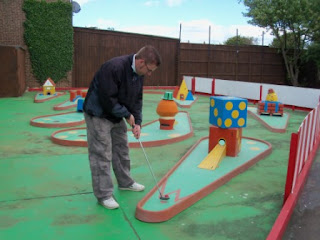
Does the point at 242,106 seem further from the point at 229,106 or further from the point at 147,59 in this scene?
the point at 147,59

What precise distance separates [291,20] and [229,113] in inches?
689

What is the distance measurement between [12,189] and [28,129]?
139 inches

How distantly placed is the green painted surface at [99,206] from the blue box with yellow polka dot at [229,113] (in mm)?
689

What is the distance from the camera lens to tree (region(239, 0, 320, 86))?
63.7 feet

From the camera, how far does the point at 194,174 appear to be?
4176mm

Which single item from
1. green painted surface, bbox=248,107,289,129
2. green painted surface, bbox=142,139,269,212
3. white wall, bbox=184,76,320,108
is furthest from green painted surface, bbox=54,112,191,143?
white wall, bbox=184,76,320,108

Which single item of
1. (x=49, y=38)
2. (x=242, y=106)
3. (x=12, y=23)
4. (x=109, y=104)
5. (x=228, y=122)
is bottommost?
(x=228, y=122)

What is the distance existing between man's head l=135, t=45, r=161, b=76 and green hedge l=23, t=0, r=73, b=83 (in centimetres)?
1436

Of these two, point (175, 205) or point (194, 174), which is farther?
point (194, 174)

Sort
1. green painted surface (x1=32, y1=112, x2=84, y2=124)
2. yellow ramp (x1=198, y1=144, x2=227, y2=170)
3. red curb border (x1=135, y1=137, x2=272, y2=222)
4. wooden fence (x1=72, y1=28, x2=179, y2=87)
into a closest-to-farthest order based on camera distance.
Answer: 1. red curb border (x1=135, y1=137, x2=272, y2=222)
2. yellow ramp (x1=198, y1=144, x2=227, y2=170)
3. green painted surface (x1=32, y1=112, x2=84, y2=124)
4. wooden fence (x1=72, y1=28, x2=179, y2=87)

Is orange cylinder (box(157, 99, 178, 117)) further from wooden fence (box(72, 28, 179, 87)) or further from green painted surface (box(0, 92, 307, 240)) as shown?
wooden fence (box(72, 28, 179, 87))

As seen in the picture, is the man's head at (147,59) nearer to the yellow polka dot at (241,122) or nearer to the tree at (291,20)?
the yellow polka dot at (241,122)

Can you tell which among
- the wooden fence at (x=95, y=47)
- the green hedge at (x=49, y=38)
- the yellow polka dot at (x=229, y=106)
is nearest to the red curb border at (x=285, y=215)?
the yellow polka dot at (x=229, y=106)

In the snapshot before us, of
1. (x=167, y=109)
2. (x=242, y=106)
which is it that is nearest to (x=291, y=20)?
(x=167, y=109)
